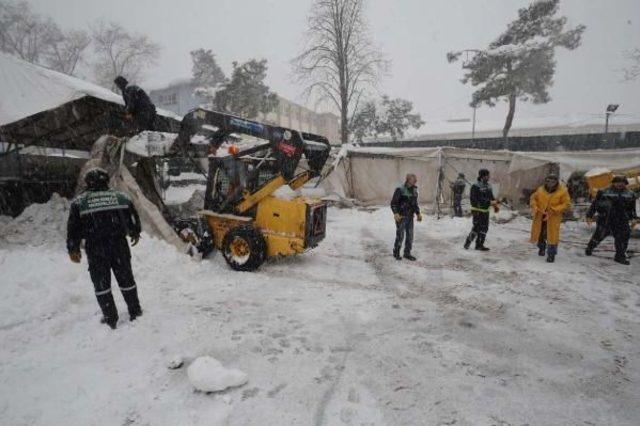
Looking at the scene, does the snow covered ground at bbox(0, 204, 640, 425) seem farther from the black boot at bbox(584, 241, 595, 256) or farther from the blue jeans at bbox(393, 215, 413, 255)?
the black boot at bbox(584, 241, 595, 256)

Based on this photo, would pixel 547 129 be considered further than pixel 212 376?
Yes

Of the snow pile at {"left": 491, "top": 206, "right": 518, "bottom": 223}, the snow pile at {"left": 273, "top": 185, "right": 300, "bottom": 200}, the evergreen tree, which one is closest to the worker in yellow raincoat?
the snow pile at {"left": 273, "top": 185, "right": 300, "bottom": 200}

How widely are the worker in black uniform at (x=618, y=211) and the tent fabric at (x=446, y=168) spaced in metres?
6.06

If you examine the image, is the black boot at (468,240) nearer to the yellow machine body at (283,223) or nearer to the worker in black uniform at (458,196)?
the yellow machine body at (283,223)

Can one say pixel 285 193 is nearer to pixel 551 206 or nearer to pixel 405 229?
pixel 405 229

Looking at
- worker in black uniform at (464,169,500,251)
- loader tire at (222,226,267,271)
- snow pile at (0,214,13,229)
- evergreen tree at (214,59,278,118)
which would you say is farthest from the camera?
evergreen tree at (214,59,278,118)

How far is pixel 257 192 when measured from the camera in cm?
649

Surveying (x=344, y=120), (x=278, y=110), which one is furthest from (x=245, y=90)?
(x=278, y=110)

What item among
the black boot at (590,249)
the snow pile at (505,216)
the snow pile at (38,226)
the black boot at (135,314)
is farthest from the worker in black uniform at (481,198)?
the snow pile at (38,226)

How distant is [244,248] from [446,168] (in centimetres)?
1190

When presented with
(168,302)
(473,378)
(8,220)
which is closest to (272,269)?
(168,302)

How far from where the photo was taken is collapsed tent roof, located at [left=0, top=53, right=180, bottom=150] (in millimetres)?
6375

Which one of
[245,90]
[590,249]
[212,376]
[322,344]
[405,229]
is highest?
[245,90]

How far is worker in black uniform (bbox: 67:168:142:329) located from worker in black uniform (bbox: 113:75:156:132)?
8.29 feet
